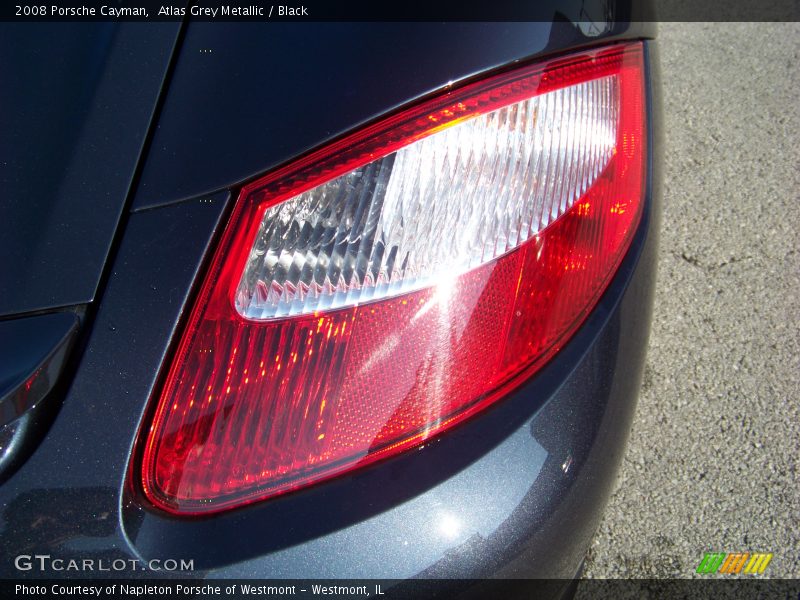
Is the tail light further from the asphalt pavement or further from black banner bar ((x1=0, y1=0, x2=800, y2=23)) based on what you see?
the asphalt pavement

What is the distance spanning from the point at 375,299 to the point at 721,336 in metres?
1.74

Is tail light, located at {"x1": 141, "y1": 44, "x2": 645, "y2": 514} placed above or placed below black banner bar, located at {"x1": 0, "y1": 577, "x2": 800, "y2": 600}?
above

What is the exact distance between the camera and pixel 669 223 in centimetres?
265

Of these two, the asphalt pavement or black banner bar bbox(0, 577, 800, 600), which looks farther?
the asphalt pavement

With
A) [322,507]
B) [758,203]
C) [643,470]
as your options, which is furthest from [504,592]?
[758,203]

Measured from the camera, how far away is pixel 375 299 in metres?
0.94

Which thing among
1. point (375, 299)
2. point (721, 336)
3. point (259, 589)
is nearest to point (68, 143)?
point (375, 299)

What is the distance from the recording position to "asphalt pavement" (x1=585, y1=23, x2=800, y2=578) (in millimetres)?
1881

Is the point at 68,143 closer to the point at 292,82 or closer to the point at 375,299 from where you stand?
the point at 292,82

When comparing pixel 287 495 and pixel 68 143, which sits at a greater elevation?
pixel 68 143

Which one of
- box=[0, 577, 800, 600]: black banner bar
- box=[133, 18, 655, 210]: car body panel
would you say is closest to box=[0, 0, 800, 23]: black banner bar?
box=[133, 18, 655, 210]: car body panel

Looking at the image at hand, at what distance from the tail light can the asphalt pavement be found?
112cm

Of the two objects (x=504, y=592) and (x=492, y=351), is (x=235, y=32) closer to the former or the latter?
(x=492, y=351)

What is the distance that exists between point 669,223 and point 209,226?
2.13m
